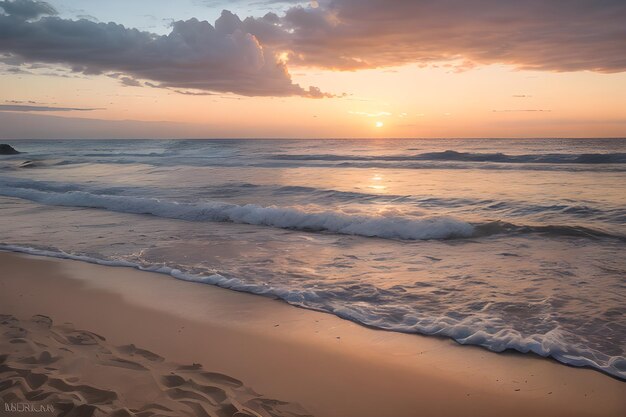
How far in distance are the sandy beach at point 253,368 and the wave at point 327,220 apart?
5.11 meters

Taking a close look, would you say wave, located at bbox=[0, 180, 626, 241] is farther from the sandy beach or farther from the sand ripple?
the sand ripple

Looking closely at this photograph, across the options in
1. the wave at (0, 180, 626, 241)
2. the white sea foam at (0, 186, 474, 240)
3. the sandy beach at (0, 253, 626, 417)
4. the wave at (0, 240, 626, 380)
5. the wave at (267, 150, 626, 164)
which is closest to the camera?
the sandy beach at (0, 253, 626, 417)

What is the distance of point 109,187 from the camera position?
708 inches

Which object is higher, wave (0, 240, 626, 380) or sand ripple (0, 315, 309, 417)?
sand ripple (0, 315, 309, 417)

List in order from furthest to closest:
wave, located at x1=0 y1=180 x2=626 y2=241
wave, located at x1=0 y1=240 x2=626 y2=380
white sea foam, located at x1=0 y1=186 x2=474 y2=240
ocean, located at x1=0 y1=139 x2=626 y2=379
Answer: white sea foam, located at x1=0 y1=186 x2=474 y2=240 → wave, located at x1=0 y1=180 x2=626 y2=241 → ocean, located at x1=0 y1=139 x2=626 y2=379 → wave, located at x1=0 y1=240 x2=626 y2=380

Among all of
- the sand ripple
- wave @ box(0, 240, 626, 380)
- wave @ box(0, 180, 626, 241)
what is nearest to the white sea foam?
wave @ box(0, 180, 626, 241)

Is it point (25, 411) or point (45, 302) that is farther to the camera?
point (45, 302)

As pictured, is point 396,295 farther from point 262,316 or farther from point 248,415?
point 248,415

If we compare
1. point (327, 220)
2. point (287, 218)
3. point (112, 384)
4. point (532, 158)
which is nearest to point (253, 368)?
point (112, 384)

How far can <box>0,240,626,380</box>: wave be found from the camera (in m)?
3.98

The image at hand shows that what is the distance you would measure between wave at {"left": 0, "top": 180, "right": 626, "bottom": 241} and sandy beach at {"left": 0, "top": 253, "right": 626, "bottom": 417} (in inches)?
201

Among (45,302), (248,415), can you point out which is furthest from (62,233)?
(248,415)

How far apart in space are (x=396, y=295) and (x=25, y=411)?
400cm

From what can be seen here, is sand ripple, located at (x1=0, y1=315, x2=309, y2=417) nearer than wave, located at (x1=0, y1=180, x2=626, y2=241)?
Yes
